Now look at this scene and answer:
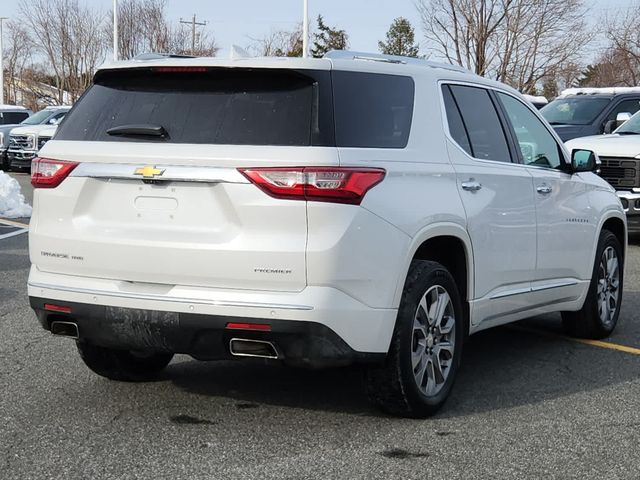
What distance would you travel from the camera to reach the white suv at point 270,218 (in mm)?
4516

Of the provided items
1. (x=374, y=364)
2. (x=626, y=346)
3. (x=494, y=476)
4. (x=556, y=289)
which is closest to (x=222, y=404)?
(x=374, y=364)

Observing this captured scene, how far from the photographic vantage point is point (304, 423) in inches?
199

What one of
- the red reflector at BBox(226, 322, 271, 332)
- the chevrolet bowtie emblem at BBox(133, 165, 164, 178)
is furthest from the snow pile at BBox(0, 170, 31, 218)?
the red reflector at BBox(226, 322, 271, 332)

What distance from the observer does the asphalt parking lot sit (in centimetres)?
443

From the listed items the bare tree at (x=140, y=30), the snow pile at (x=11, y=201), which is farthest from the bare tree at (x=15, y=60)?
the snow pile at (x=11, y=201)

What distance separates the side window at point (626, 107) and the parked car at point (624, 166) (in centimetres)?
291

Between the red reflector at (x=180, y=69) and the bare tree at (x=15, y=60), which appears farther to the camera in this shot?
the bare tree at (x=15, y=60)

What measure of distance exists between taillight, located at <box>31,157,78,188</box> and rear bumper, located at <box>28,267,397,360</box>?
0.48 meters

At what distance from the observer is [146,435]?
190 inches

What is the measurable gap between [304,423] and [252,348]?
0.65m

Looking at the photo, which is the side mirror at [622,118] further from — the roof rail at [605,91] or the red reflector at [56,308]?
the red reflector at [56,308]

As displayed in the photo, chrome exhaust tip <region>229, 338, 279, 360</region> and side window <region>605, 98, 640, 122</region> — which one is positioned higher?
side window <region>605, 98, 640, 122</region>

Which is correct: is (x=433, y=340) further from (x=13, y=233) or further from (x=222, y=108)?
(x=13, y=233)

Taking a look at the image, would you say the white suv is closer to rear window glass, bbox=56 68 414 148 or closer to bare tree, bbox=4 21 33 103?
rear window glass, bbox=56 68 414 148
